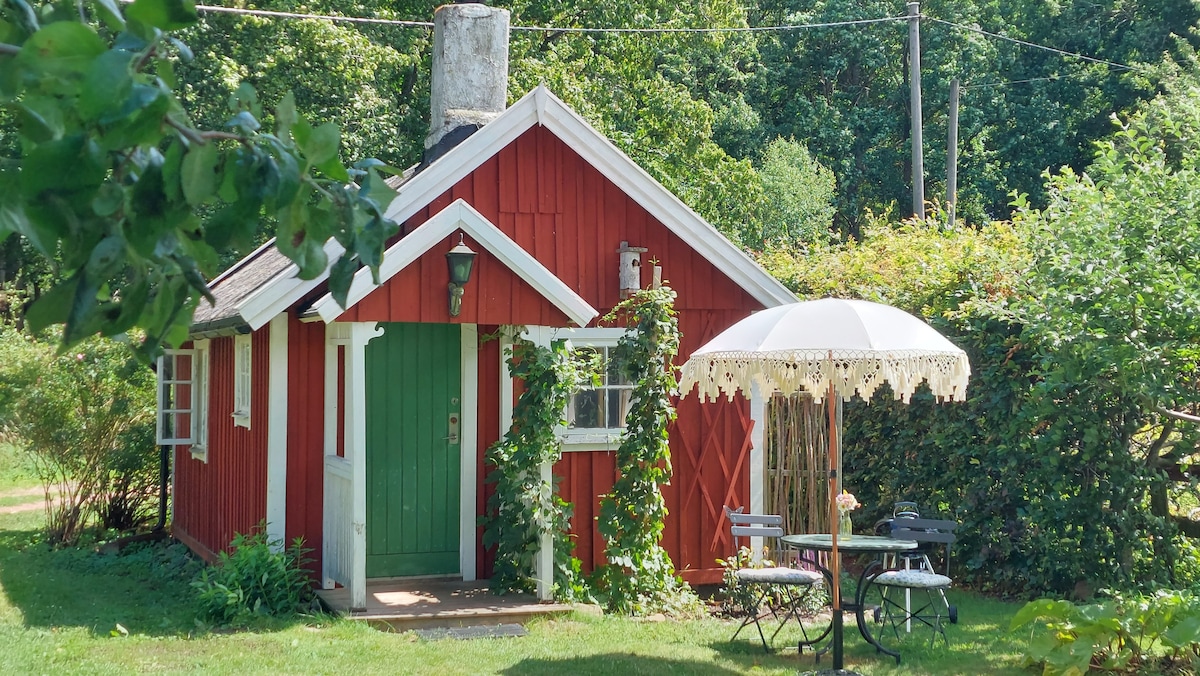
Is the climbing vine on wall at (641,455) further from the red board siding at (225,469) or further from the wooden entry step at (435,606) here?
the red board siding at (225,469)

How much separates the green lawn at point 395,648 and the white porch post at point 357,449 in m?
0.35

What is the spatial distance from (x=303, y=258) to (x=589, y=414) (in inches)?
318

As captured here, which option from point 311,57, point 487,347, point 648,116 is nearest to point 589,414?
point 487,347

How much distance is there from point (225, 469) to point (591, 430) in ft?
10.9

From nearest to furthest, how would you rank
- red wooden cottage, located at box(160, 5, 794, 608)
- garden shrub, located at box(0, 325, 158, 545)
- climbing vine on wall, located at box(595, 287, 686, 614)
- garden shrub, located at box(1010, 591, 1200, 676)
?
garden shrub, located at box(1010, 591, 1200, 676)
red wooden cottage, located at box(160, 5, 794, 608)
climbing vine on wall, located at box(595, 287, 686, 614)
garden shrub, located at box(0, 325, 158, 545)

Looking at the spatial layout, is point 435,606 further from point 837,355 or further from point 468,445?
point 837,355

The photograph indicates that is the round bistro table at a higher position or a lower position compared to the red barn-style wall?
lower

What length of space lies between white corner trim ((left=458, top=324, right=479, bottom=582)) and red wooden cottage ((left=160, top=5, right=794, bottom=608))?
0.4 inches

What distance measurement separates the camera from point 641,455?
28.9 feet

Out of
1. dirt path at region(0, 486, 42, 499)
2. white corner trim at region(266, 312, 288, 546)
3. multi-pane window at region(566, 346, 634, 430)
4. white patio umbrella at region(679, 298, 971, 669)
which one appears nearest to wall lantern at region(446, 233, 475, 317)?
white corner trim at region(266, 312, 288, 546)

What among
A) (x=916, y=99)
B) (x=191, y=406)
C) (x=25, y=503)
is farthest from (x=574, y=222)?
(x=916, y=99)

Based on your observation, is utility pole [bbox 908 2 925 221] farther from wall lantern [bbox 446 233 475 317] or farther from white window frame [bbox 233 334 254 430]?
wall lantern [bbox 446 233 475 317]

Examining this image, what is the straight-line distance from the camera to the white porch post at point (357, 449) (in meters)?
8.20

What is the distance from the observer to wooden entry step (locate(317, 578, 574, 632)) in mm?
8195
